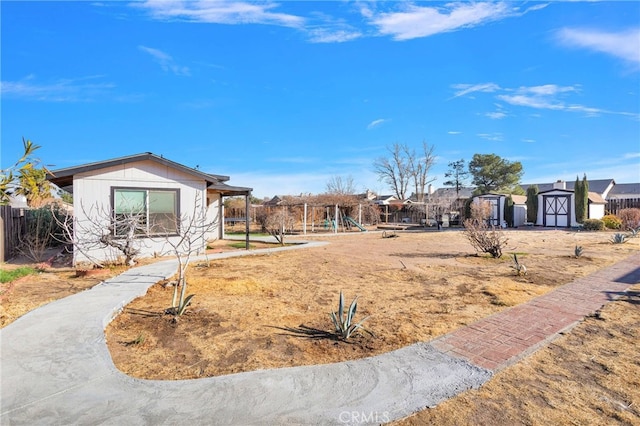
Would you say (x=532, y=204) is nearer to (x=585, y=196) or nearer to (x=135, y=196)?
(x=585, y=196)

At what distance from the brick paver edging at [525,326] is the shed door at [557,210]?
84.8ft

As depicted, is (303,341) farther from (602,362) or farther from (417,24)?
(417,24)

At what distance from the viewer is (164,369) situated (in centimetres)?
333

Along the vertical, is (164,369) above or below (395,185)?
below

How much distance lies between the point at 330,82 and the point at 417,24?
805 centimetres

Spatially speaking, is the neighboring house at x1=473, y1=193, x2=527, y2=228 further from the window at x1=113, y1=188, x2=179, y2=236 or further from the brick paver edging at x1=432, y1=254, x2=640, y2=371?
the window at x1=113, y1=188, x2=179, y2=236

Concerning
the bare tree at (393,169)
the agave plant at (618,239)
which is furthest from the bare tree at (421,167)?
the agave plant at (618,239)

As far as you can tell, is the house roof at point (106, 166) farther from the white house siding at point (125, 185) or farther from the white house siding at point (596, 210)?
the white house siding at point (596, 210)

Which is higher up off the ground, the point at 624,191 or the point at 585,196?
the point at 624,191

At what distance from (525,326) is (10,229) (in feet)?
44.4

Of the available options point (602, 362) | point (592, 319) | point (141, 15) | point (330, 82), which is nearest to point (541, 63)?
point (330, 82)

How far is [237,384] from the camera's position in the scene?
9.67ft

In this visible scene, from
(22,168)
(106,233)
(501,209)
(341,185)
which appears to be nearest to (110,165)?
(106,233)

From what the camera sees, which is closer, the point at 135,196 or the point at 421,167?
the point at 135,196
